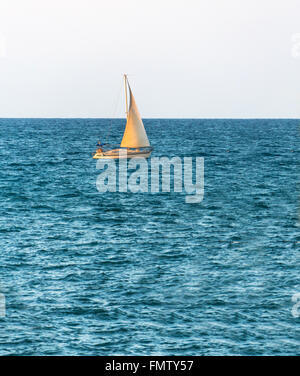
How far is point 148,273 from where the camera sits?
3522 centimetres

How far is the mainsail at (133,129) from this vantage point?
90.8 metres

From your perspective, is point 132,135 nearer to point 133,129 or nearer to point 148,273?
point 133,129

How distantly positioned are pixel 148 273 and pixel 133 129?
2294 inches

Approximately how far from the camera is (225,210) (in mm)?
56094

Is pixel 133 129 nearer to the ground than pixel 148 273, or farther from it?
farther from it

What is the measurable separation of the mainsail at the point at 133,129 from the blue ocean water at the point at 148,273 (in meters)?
25.7

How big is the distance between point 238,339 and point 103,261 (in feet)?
45.7

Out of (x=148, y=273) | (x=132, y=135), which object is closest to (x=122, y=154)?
(x=132, y=135)

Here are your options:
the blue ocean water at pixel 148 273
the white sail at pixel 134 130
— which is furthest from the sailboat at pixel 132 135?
the blue ocean water at pixel 148 273

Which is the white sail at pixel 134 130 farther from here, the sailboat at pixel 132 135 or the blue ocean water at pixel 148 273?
the blue ocean water at pixel 148 273

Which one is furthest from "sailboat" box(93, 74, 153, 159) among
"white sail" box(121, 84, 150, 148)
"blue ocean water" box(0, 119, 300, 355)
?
"blue ocean water" box(0, 119, 300, 355)

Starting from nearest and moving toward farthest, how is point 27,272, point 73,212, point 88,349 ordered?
1. point 88,349
2. point 27,272
3. point 73,212

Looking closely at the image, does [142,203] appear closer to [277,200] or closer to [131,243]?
[277,200]
